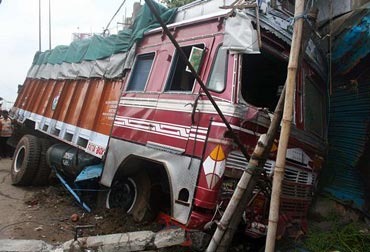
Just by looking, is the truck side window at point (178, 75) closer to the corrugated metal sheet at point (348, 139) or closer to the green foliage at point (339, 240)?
the green foliage at point (339, 240)

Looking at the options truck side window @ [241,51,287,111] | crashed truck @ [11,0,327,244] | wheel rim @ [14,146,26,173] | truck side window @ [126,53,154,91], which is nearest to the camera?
crashed truck @ [11,0,327,244]

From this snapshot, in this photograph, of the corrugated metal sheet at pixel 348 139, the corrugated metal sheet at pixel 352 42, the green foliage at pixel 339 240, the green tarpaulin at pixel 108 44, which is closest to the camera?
the green foliage at pixel 339 240

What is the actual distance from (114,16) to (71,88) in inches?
90.0

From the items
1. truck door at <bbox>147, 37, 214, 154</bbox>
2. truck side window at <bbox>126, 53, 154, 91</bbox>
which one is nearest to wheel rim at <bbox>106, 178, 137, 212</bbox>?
truck door at <bbox>147, 37, 214, 154</bbox>

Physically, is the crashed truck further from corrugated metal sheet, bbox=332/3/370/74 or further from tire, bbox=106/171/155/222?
corrugated metal sheet, bbox=332/3/370/74

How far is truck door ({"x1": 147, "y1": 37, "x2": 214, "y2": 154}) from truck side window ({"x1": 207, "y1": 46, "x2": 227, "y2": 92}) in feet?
0.42

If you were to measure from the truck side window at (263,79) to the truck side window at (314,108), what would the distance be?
14.0 inches

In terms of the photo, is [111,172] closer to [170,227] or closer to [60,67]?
[170,227]

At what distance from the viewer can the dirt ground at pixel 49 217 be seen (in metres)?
4.64

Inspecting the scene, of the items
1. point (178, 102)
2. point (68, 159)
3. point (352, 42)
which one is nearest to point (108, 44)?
point (68, 159)

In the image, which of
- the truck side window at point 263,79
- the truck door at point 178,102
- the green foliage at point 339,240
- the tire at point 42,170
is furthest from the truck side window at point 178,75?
the tire at point 42,170

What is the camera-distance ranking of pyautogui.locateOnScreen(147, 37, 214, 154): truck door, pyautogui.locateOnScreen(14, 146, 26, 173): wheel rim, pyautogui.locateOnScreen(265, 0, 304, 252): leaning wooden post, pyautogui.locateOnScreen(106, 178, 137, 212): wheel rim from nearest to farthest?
pyautogui.locateOnScreen(265, 0, 304, 252): leaning wooden post
pyautogui.locateOnScreen(147, 37, 214, 154): truck door
pyautogui.locateOnScreen(106, 178, 137, 212): wheel rim
pyautogui.locateOnScreen(14, 146, 26, 173): wheel rim

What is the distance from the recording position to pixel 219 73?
3.82 m

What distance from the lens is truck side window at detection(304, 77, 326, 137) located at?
4586 mm
